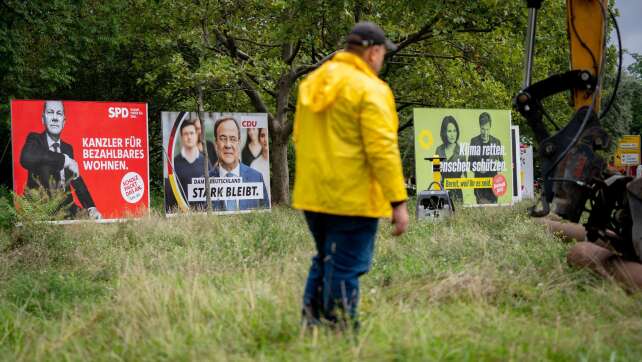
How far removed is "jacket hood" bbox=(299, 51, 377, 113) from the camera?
4652 millimetres

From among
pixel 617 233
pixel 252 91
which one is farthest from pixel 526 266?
pixel 252 91

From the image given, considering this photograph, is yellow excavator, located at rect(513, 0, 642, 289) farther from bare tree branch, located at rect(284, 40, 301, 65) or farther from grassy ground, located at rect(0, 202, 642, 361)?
bare tree branch, located at rect(284, 40, 301, 65)

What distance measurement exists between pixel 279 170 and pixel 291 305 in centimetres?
1808

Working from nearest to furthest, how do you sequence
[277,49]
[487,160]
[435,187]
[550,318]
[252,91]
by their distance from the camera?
[550,318] < [435,187] < [487,160] < [252,91] < [277,49]

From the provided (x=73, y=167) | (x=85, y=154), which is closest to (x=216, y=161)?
(x=85, y=154)

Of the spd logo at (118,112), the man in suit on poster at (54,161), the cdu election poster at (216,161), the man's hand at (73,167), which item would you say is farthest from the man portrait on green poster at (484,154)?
the man's hand at (73,167)

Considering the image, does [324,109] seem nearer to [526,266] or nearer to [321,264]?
[321,264]

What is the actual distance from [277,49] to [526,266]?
17.9m

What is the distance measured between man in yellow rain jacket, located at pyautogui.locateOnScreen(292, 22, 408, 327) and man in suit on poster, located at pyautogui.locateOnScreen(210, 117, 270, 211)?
1281cm

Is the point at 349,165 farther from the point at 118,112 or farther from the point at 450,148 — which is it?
the point at 450,148

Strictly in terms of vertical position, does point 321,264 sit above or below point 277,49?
below

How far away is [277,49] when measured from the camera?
2431 centimetres

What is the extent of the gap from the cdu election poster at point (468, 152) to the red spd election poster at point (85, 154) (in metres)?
6.39

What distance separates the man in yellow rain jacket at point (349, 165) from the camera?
462cm
